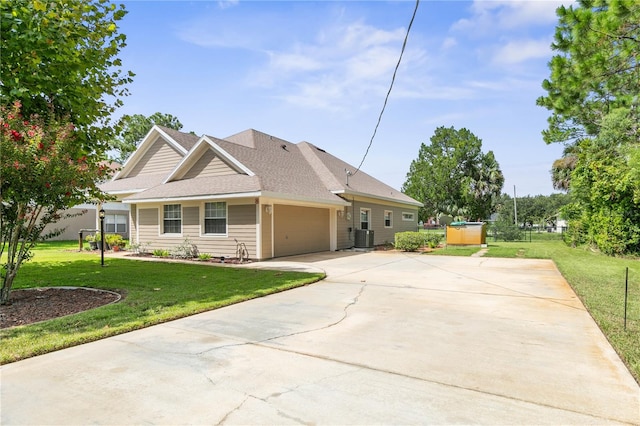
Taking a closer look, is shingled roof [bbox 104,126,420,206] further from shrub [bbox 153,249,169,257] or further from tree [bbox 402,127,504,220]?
A: tree [bbox 402,127,504,220]

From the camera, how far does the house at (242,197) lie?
44.0 feet

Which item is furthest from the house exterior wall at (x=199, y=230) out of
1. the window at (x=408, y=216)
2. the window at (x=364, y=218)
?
the window at (x=408, y=216)

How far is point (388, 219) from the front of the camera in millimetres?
23078

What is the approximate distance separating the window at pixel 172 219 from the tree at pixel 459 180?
28782mm

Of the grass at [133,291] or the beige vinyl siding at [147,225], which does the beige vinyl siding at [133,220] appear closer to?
the beige vinyl siding at [147,225]

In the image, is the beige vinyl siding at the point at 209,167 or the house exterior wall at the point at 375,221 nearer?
the beige vinyl siding at the point at 209,167

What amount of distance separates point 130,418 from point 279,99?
1148 centimetres

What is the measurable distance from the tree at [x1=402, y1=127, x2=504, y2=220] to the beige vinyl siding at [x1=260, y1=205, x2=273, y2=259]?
1102 inches

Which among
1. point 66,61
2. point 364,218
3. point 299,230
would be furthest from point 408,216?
point 66,61

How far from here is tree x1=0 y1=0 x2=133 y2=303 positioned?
5922mm

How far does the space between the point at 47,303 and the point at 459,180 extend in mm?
37688

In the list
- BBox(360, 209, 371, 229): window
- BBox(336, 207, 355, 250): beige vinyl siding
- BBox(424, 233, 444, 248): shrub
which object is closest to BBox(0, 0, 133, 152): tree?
BBox(336, 207, 355, 250): beige vinyl siding

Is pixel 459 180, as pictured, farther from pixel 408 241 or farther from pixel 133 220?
pixel 133 220

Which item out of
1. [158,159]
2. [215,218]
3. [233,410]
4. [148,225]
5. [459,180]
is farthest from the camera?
[459,180]
